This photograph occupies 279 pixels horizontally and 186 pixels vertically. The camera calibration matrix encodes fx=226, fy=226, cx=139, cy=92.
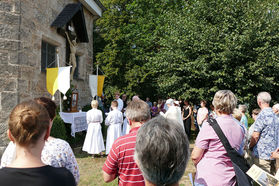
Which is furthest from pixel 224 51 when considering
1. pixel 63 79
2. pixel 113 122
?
pixel 63 79

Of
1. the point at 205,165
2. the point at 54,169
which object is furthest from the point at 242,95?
the point at 54,169

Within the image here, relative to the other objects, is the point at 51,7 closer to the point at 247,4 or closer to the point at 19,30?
the point at 19,30

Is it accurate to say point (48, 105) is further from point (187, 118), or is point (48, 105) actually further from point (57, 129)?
point (187, 118)

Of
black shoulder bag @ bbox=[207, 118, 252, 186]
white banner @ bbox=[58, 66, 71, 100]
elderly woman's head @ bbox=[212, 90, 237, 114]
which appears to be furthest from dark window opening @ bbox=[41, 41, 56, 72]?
black shoulder bag @ bbox=[207, 118, 252, 186]

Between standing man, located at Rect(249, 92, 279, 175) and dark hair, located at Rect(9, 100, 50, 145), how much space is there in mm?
3361

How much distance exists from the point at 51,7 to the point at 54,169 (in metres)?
7.94

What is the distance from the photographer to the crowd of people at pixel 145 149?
47.6 inches

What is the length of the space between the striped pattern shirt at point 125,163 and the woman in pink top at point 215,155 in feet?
2.39

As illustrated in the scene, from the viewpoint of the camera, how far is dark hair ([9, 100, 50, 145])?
54.3 inches

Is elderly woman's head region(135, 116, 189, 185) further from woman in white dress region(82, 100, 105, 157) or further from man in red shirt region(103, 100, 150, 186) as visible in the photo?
woman in white dress region(82, 100, 105, 157)

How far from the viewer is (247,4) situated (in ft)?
30.5

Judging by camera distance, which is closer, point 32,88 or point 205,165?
point 205,165

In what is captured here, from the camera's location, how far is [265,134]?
11.8 ft

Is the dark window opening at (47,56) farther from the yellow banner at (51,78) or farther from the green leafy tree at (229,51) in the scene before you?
the green leafy tree at (229,51)
